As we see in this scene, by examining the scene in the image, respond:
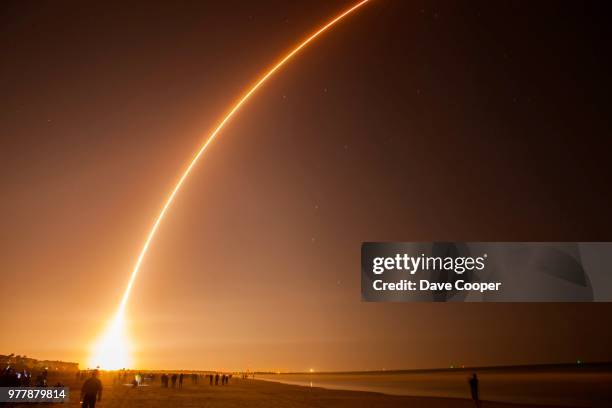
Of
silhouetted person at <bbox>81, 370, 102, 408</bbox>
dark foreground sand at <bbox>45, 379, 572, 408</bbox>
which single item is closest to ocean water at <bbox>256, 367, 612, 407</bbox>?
dark foreground sand at <bbox>45, 379, 572, 408</bbox>

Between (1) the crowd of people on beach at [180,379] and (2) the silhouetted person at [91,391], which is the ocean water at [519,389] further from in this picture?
(2) the silhouetted person at [91,391]

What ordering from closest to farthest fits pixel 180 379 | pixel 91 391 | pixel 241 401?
1. pixel 91 391
2. pixel 241 401
3. pixel 180 379

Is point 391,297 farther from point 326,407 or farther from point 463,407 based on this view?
point 463,407

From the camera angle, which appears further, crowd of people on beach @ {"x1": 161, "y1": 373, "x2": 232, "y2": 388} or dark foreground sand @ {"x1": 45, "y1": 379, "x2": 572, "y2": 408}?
crowd of people on beach @ {"x1": 161, "y1": 373, "x2": 232, "y2": 388}

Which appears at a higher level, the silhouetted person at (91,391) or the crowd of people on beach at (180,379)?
the crowd of people on beach at (180,379)

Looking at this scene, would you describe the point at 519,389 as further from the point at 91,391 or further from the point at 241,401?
the point at 91,391

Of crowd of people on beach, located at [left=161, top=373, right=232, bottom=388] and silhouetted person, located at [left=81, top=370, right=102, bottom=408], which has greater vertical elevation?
crowd of people on beach, located at [left=161, top=373, right=232, bottom=388]

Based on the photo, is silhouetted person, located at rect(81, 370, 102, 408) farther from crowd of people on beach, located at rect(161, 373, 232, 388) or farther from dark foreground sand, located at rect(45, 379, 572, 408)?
crowd of people on beach, located at rect(161, 373, 232, 388)

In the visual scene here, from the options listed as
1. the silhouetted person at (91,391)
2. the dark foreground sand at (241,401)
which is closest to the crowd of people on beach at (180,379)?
the dark foreground sand at (241,401)

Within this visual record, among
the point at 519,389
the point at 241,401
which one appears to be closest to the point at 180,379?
the point at 241,401

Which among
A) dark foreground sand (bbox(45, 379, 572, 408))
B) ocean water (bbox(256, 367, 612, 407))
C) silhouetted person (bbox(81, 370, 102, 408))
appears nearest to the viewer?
silhouetted person (bbox(81, 370, 102, 408))

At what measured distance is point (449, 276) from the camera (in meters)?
21.3

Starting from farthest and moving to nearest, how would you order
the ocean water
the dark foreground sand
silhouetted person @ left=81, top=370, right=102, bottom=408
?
1. the ocean water
2. the dark foreground sand
3. silhouetted person @ left=81, top=370, right=102, bottom=408

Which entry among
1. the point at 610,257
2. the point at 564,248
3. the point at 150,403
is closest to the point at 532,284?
the point at 564,248
